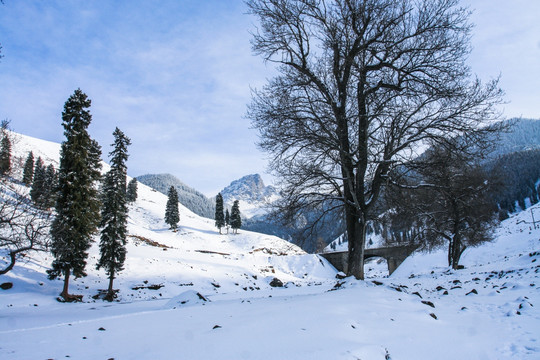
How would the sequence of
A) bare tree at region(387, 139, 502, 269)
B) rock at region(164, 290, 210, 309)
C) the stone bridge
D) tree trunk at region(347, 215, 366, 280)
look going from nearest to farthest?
1. rock at region(164, 290, 210, 309)
2. bare tree at region(387, 139, 502, 269)
3. tree trunk at region(347, 215, 366, 280)
4. the stone bridge

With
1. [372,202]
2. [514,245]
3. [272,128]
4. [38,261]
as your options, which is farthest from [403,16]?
[514,245]

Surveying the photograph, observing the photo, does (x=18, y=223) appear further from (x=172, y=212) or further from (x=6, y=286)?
(x=172, y=212)

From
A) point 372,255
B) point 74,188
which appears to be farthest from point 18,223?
point 372,255

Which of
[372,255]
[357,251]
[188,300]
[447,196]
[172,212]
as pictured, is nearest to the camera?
[188,300]

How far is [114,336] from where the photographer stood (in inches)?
175

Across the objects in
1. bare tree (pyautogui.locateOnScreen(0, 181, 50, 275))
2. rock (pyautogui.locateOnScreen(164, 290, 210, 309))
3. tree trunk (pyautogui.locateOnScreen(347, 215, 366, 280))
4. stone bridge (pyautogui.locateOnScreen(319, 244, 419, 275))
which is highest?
bare tree (pyautogui.locateOnScreen(0, 181, 50, 275))

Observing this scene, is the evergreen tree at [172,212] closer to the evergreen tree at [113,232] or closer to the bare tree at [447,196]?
the evergreen tree at [113,232]

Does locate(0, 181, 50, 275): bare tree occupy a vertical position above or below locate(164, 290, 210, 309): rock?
above

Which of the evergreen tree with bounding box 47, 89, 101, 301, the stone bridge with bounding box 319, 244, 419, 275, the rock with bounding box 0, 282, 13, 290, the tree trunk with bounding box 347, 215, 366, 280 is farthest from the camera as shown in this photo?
the stone bridge with bounding box 319, 244, 419, 275

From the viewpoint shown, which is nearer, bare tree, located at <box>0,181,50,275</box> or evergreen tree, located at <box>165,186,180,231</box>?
bare tree, located at <box>0,181,50,275</box>

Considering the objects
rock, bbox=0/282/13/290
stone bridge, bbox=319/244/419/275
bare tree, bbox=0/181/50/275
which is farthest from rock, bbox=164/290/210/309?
stone bridge, bbox=319/244/419/275

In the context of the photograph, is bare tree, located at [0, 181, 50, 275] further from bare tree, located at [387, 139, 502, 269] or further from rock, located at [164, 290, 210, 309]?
bare tree, located at [387, 139, 502, 269]

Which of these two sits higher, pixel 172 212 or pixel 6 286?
pixel 172 212

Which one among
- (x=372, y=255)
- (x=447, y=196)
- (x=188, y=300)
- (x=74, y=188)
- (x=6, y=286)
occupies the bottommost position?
(x=372, y=255)
